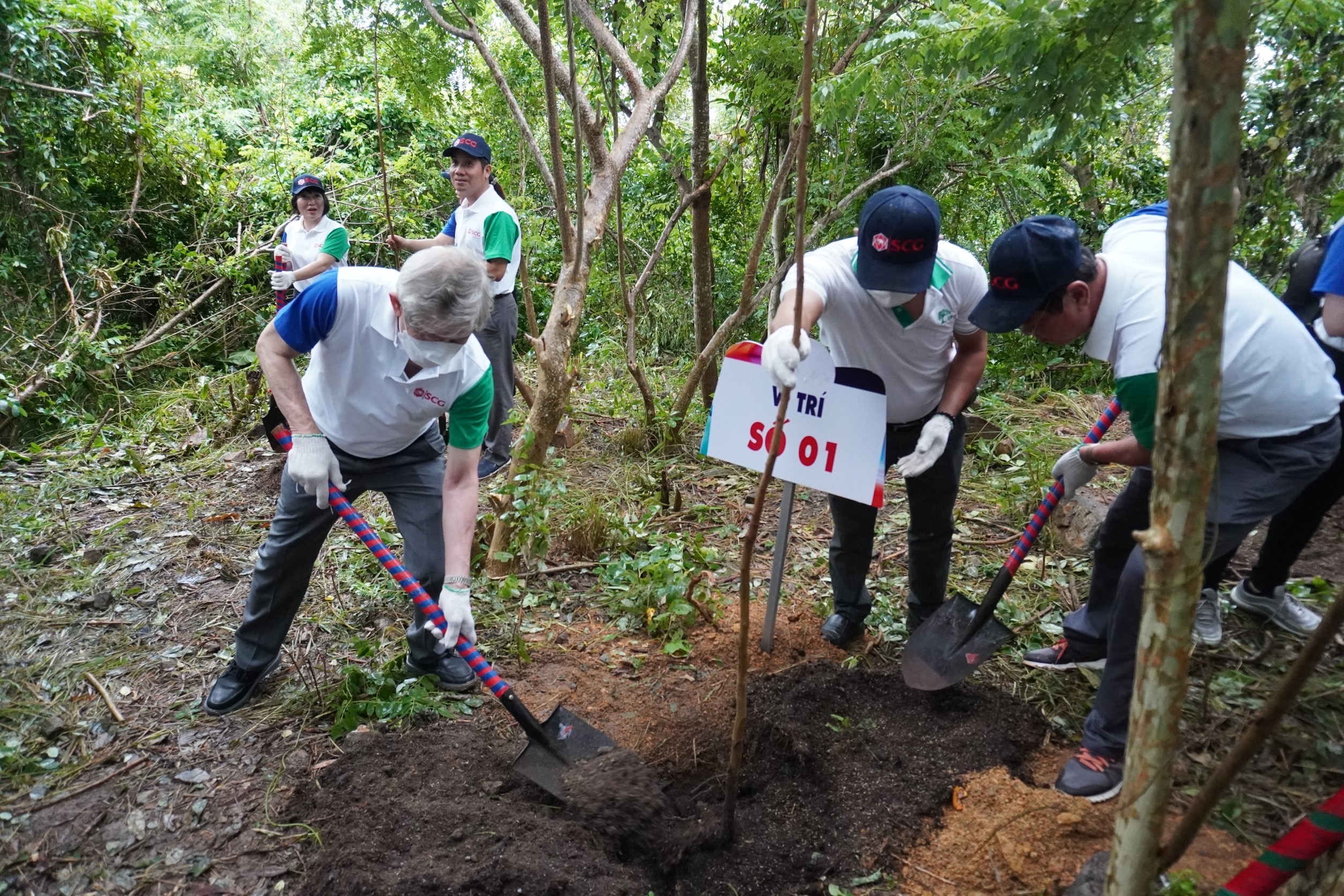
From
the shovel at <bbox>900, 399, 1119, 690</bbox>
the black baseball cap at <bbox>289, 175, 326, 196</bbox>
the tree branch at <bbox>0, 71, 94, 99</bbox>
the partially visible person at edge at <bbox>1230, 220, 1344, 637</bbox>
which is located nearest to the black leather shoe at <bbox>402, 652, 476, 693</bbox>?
the shovel at <bbox>900, 399, 1119, 690</bbox>

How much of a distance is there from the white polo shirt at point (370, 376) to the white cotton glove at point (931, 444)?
1494 mm

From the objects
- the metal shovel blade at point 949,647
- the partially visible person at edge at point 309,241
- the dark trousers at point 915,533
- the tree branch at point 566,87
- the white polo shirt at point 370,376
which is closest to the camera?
the white polo shirt at point 370,376

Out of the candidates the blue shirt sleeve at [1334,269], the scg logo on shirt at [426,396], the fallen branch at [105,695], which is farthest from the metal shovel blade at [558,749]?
the blue shirt sleeve at [1334,269]

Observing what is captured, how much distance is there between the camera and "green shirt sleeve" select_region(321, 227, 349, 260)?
5.54m

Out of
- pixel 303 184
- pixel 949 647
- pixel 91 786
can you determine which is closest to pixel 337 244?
pixel 303 184

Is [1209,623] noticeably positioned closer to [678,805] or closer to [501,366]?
[678,805]

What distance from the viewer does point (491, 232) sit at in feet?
14.8

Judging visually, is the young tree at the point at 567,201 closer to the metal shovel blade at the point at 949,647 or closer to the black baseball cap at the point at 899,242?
the black baseball cap at the point at 899,242

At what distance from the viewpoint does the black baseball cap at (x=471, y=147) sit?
4496mm

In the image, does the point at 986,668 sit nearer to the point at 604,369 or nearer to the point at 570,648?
the point at 570,648

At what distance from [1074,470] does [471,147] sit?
142 inches

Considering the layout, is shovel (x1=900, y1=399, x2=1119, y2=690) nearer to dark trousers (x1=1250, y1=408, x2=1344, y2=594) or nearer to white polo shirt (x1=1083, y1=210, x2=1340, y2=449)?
white polo shirt (x1=1083, y1=210, x2=1340, y2=449)

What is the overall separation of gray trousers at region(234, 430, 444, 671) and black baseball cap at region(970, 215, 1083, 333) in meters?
1.95

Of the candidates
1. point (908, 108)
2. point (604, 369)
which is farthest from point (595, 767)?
point (604, 369)
